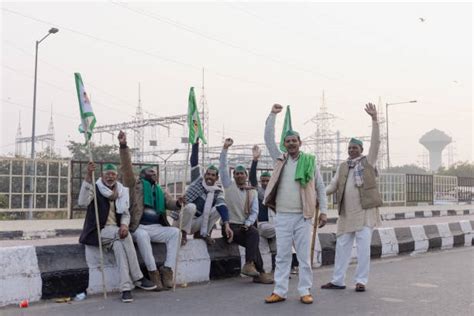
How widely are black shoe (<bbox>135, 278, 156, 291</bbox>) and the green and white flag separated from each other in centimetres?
170

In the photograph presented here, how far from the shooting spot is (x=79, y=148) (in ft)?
115

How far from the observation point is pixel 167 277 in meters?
6.17

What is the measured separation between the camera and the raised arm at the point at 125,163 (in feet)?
19.5

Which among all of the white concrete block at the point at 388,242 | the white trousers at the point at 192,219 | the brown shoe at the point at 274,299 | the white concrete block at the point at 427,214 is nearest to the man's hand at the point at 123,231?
the white trousers at the point at 192,219

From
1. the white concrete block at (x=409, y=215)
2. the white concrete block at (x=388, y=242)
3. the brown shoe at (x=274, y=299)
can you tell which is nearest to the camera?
the brown shoe at (x=274, y=299)

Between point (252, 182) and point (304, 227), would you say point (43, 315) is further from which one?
point (252, 182)

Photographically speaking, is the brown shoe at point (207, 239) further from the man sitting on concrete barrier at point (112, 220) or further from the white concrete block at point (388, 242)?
the white concrete block at point (388, 242)

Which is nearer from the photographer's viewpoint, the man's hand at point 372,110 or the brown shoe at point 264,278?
the man's hand at point 372,110

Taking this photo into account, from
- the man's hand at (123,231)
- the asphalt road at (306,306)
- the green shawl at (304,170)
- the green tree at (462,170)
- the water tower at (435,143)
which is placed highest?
the water tower at (435,143)

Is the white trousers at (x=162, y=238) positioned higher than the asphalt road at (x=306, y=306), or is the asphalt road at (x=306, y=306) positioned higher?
the white trousers at (x=162, y=238)

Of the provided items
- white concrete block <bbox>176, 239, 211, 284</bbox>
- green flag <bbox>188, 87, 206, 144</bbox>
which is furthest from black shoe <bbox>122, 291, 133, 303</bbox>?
green flag <bbox>188, 87, 206, 144</bbox>

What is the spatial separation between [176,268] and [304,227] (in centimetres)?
165

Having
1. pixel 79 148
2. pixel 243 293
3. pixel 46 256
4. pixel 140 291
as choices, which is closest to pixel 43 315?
pixel 46 256

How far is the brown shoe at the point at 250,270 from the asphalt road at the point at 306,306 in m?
0.13
